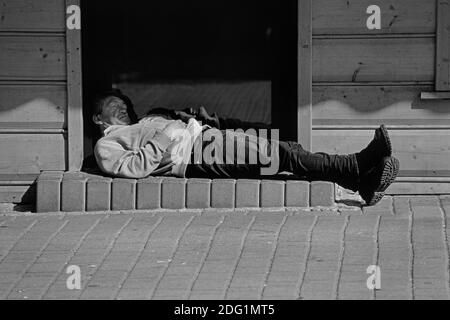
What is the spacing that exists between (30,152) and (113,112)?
717mm

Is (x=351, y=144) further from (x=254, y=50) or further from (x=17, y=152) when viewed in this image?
(x=17, y=152)

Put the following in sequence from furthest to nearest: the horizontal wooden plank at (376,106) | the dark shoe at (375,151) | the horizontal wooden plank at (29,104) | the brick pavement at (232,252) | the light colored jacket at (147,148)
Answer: the horizontal wooden plank at (29,104) → the horizontal wooden plank at (376,106) → the light colored jacket at (147,148) → the dark shoe at (375,151) → the brick pavement at (232,252)

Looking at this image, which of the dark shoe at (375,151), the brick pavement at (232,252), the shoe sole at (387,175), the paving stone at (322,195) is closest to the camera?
the brick pavement at (232,252)

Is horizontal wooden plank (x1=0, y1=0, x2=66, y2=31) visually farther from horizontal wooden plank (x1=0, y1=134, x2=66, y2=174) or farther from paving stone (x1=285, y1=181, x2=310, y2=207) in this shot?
paving stone (x1=285, y1=181, x2=310, y2=207)

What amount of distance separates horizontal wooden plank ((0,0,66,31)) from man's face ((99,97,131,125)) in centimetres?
67

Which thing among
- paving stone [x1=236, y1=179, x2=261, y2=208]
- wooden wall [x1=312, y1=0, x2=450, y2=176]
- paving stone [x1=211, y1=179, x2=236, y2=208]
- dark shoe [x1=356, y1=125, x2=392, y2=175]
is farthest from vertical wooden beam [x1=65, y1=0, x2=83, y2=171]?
dark shoe [x1=356, y1=125, x2=392, y2=175]

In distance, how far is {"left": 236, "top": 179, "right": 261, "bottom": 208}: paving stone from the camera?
8594 millimetres

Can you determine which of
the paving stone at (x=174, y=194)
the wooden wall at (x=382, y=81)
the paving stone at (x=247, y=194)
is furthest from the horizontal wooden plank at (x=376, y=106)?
the paving stone at (x=174, y=194)

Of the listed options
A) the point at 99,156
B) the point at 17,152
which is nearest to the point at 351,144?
the point at 99,156

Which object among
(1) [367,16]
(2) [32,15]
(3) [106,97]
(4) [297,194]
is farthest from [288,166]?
(2) [32,15]

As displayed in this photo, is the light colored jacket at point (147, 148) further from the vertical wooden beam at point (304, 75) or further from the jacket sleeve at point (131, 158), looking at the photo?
the vertical wooden beam at point (304, 75)

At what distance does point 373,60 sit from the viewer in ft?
29.3

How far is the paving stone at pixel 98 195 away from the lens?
8.66 m

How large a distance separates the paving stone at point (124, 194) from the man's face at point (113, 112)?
2.17ft
